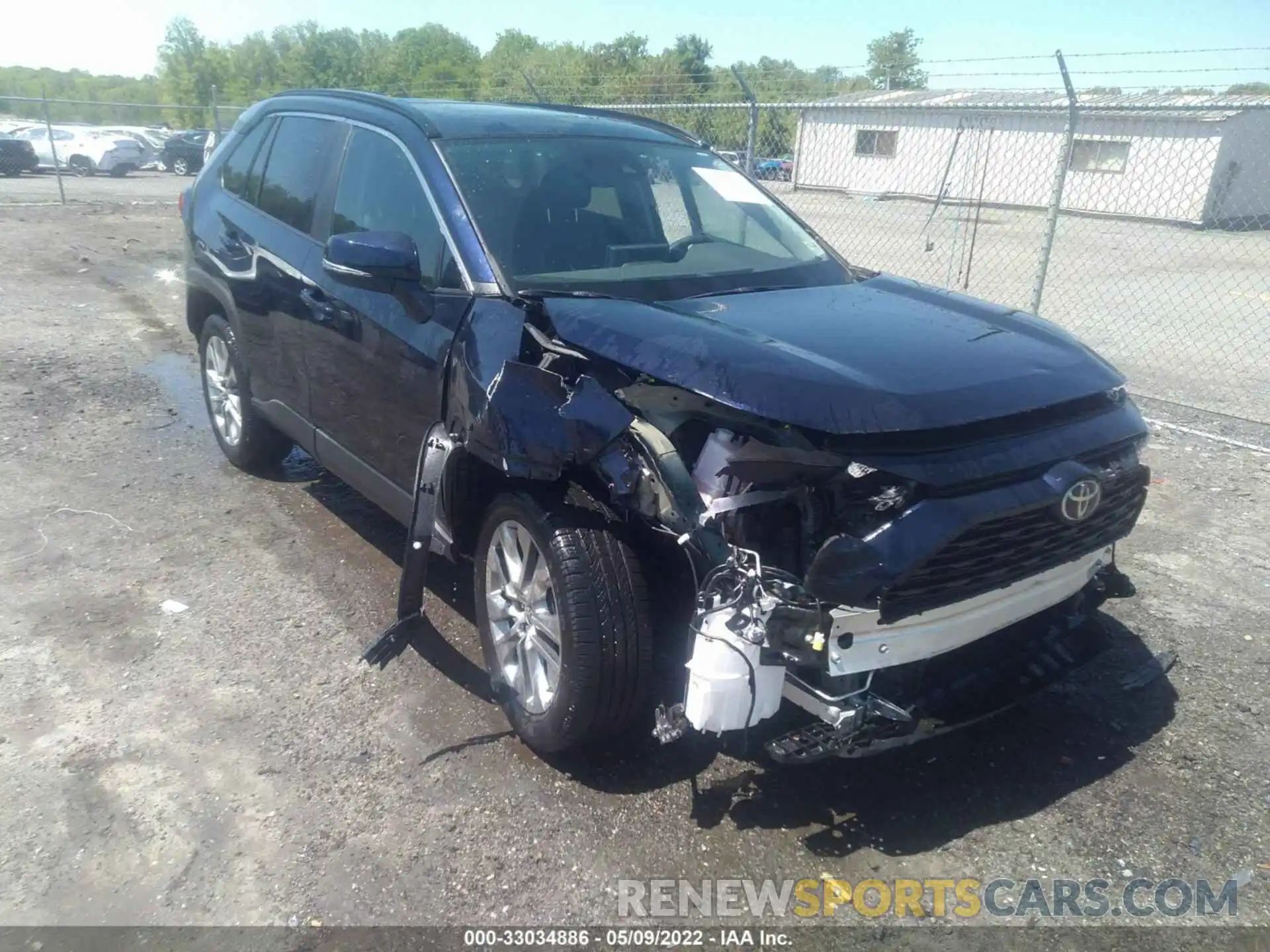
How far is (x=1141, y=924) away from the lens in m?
2.54

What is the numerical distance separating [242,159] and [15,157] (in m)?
24.5

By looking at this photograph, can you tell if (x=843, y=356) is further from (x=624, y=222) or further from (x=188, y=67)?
(x=188, y=67)

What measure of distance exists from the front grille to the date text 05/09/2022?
34.9 inches

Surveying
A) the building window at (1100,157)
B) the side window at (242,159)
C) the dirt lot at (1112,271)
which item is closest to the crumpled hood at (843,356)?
the side window at (242,159)

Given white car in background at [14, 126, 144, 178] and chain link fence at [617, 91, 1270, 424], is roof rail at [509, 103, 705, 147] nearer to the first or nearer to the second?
chain link fence at [617, 91, 1270, 424]

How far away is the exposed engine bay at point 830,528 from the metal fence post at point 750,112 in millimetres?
5403

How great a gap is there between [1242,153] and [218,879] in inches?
1151

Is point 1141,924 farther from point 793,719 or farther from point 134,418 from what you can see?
point 134,418

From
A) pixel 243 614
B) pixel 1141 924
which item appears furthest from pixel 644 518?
pixel 243 614

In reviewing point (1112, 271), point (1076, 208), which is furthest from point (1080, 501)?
point (1076, 208)

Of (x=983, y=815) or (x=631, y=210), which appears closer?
(x=983, y=815)

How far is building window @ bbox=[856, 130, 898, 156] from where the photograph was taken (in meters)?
28.2

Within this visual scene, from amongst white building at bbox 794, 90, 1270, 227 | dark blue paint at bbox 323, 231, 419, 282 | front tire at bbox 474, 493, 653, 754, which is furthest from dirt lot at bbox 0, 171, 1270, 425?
front tire at bbox 474, 493, 653, 754

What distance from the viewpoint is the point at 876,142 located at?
92.9ft
